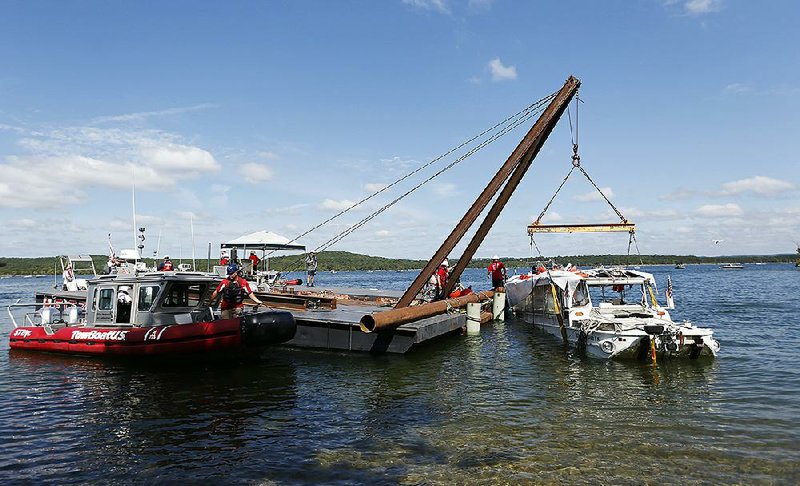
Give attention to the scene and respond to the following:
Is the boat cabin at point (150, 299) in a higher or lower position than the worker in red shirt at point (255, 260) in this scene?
lower

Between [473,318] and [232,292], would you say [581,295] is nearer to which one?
[473,318]

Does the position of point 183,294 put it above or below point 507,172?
below

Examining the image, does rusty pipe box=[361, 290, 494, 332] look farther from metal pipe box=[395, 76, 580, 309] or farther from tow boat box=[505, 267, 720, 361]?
tow boat box=[505, 267, 720, 361]

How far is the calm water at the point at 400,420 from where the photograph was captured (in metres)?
7.95

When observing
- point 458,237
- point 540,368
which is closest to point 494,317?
point 458,237

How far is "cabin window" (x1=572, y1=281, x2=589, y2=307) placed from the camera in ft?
62.5

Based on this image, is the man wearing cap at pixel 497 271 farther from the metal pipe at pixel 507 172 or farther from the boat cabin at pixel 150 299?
the boat cabin at pixel 150 299

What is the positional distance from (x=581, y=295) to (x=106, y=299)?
51.5ft

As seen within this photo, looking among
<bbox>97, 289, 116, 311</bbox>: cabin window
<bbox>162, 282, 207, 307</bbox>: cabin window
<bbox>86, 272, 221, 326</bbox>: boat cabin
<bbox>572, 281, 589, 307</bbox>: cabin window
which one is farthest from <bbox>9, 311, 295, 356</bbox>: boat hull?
<bbox>572, 281, 589, 307</bbox>: cabin window

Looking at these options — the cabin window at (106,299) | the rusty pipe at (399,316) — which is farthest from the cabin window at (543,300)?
the cabin window at (106,299)

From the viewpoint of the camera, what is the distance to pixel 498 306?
28641mm

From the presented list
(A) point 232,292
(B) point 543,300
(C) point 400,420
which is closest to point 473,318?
(B) point 543,300

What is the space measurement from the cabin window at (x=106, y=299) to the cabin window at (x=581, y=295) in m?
15.3

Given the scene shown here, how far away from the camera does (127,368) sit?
50.1 feet
